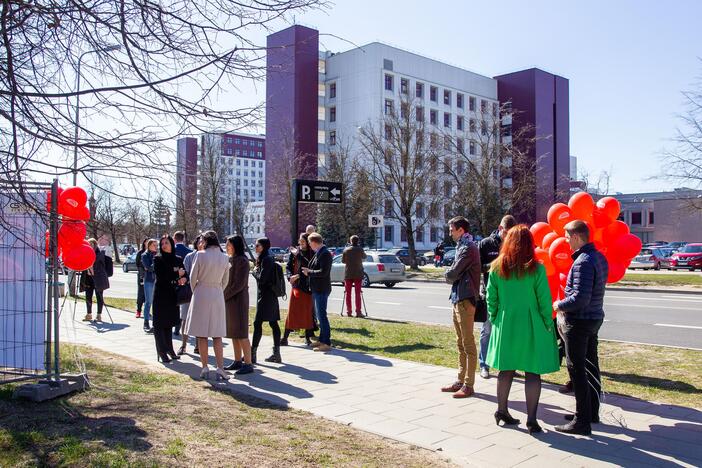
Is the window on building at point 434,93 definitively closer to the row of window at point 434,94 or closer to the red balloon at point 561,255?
the row of window at point 434,94

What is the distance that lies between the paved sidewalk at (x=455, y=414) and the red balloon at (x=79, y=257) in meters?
2.42

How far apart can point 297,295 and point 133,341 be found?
129 inches

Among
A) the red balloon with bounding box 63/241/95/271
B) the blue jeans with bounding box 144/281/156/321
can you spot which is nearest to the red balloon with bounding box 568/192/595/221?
the red balloon with bounding box 63/241/95/271

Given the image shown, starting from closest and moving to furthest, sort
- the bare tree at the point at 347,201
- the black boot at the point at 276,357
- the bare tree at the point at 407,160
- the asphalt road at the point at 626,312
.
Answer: the black boot at the point at 276,357, the asphalt road at the point at 626,312, the bare tree at the point at 407,160, the bare tree at the point at 347,201

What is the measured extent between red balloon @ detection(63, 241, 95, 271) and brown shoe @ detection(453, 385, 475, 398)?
6.82 metres

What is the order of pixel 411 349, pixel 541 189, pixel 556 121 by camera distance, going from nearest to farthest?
1. pixel 411 349
2. pixel 541 189
3. pixel 556 121

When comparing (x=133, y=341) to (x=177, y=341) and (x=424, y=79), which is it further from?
(x=424, y=79)

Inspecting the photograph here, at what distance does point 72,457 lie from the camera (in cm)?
460

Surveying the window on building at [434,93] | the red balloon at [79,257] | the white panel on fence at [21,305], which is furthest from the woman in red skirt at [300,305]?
the window on building at [434,93]

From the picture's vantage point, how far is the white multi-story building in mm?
65062

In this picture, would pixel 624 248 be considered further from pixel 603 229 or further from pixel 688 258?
pixel 688 258

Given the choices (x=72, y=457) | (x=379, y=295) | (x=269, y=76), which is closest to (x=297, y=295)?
(x=269, y=76)

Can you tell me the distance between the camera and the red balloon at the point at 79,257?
1034cm

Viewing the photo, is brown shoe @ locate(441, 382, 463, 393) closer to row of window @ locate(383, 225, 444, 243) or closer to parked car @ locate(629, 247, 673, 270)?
parked car @ locate(629, 247, 673, 270)
